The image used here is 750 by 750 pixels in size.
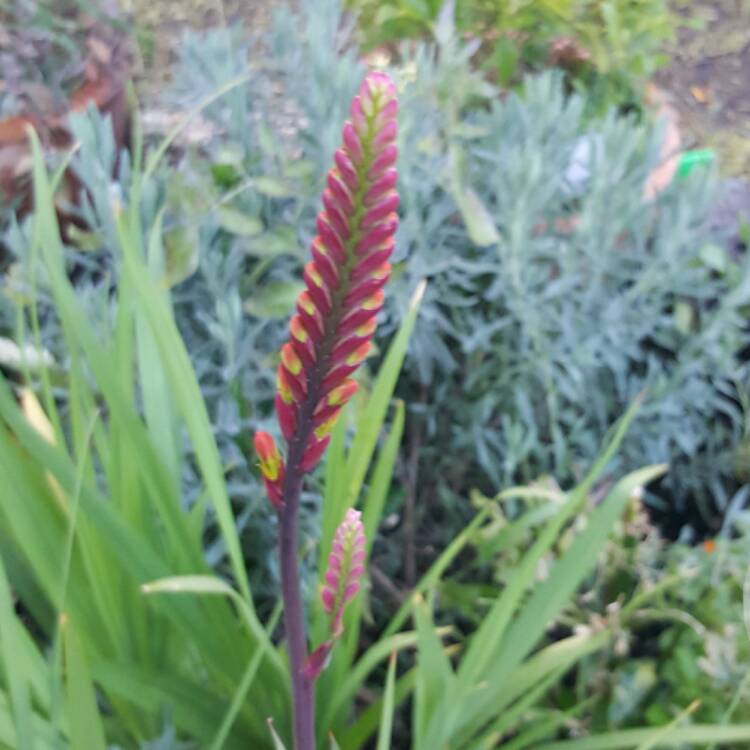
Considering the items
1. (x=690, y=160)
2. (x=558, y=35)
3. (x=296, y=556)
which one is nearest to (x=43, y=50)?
(x=558, y=35)

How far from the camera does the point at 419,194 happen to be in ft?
4.39

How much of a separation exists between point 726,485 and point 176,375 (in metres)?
1.20

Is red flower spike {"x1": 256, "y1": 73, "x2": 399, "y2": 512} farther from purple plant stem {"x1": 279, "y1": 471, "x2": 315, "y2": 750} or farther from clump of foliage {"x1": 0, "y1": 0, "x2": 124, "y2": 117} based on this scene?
clump of foliage {"x1": 0, "y1": 0, "x2": 124, "y2": 117}

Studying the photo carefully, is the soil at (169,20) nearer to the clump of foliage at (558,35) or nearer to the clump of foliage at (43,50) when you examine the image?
the clump of foliage at (43,50)

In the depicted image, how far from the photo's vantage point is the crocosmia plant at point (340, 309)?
39cm

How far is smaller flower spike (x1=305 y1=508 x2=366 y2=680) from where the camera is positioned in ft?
1.65

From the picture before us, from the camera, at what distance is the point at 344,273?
42 cm

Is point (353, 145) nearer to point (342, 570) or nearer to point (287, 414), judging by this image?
point (287, 414)

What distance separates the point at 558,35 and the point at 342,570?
149cm

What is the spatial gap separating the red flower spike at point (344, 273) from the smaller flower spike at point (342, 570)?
0.06m

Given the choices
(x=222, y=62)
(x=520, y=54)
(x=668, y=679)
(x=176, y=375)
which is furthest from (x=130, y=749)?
(x=520, y=54)

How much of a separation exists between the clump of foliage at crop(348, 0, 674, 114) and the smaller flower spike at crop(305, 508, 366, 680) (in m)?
1.30

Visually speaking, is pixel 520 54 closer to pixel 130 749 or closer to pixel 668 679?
pixel 668 679

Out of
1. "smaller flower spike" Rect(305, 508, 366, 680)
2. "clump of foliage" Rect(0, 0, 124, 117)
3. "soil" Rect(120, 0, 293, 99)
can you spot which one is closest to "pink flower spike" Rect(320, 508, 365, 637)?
"smaller flower spike" Rect(305, 508, 366, 680)
